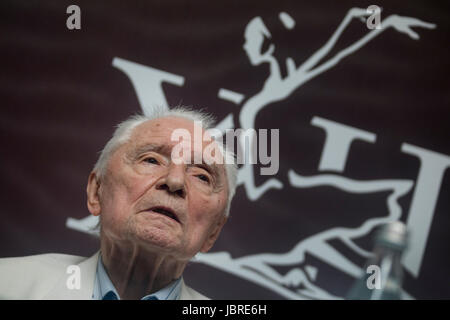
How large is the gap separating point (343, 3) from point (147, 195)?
4.80 feet

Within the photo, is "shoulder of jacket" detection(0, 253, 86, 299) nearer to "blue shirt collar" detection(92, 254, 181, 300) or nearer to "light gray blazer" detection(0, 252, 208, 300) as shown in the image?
"light gray blazer" detection(0, 252, 208, 300)

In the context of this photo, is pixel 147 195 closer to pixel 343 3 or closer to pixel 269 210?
pixel 269 210

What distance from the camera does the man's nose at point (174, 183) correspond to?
3.98 feet

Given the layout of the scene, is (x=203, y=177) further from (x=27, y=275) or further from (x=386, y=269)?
(x=386, y=269)

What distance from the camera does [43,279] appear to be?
130 centimetres

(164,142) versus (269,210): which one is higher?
(164,142)

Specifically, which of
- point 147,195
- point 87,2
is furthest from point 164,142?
point 87,2

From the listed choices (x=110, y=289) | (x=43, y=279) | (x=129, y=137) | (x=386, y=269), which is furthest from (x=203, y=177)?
(x=386, y=269)

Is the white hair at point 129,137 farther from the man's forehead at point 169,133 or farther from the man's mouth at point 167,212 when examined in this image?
the man's mouth at point 167,212

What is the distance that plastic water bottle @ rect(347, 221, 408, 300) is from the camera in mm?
1774

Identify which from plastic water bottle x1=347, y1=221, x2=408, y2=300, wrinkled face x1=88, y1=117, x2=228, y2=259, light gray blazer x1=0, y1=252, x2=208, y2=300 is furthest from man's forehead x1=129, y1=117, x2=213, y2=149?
plastic water bottle x1=347, y1=221, x2=408, y2=300

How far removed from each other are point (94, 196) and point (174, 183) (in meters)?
0.30

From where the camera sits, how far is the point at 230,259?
2111 mm

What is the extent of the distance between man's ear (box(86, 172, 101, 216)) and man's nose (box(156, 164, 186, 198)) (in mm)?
231
